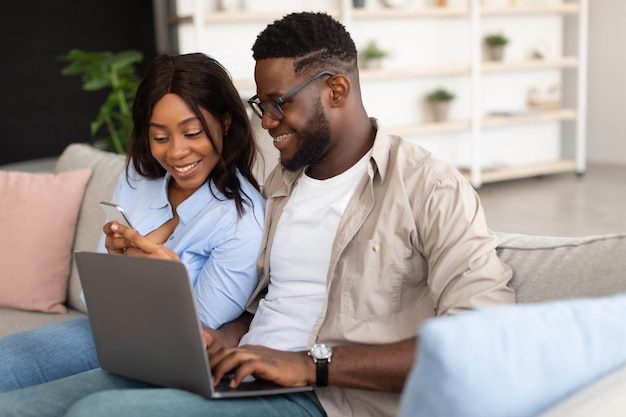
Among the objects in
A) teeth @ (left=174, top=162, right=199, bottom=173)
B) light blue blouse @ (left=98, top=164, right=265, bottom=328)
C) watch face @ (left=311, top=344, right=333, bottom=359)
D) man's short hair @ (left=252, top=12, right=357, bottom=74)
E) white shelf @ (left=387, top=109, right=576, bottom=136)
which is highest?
man's short hair @ (left=252, top=12, right=357, bottom=74)

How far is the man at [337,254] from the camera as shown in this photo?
4.77 ft

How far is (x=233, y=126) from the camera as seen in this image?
6.36 ft

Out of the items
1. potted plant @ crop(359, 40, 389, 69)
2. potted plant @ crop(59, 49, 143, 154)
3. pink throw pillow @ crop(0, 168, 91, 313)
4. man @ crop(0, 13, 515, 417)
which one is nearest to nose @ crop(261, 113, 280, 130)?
man @ crop(0, 13, 515, 417)

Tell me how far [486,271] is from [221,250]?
23.6 inches

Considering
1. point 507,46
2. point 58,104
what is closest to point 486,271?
point 58,104

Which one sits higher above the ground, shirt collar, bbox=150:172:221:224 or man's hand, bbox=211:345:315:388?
shirt collar, bbox=150:172:221:224

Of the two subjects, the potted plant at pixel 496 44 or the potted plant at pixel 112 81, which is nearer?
the potted plant at pixel 112 81

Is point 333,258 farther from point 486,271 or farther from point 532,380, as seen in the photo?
point 532,380

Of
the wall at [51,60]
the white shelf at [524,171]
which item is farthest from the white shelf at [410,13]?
the wall at [51,60]

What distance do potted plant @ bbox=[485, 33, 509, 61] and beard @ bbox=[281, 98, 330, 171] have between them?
A: 5.41m

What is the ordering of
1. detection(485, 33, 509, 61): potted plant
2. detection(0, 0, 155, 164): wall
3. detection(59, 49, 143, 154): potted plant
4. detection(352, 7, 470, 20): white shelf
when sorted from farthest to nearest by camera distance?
detection(485, 33, 509, 61): potted plant < detection(352, 7, 470, 20): white shelf < detection(0, 0, 155, 164): wall < detection(59, 49, 143, 154): potted plant

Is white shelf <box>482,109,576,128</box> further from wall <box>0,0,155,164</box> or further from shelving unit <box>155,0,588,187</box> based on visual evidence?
wall <box>0,0,155,164</box>

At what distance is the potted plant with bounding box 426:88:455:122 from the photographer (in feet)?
21.7

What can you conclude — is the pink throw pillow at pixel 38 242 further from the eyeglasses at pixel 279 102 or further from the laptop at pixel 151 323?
the eyeglasses at pixel 279 102
